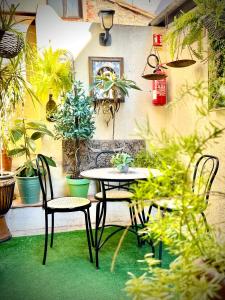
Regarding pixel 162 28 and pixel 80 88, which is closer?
pixel 80 88

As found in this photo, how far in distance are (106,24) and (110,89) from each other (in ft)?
2.46

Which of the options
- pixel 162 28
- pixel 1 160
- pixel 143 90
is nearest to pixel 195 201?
pixel 1 160

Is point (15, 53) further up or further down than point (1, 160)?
further up

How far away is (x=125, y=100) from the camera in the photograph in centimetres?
382

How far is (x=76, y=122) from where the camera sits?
3.38 metres

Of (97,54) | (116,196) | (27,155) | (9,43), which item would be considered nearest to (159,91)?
(97,54)

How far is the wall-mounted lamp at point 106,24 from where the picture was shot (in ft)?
11.2

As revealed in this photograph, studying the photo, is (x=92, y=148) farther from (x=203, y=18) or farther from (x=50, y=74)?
(x=203, y=18)

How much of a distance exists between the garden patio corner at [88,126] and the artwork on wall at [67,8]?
13mm

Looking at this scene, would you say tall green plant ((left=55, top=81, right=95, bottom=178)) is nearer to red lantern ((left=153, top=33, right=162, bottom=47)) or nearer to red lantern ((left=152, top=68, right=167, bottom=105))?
red lantern ((left=152, top=68, right=167, bottom=105))

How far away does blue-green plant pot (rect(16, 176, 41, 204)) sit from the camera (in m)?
3.27

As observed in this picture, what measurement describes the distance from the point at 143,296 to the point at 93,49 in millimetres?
3381

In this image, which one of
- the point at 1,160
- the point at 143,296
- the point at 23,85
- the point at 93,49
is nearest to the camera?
the point at 143,296

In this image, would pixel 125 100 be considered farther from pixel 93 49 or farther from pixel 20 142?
pixel 20 142
